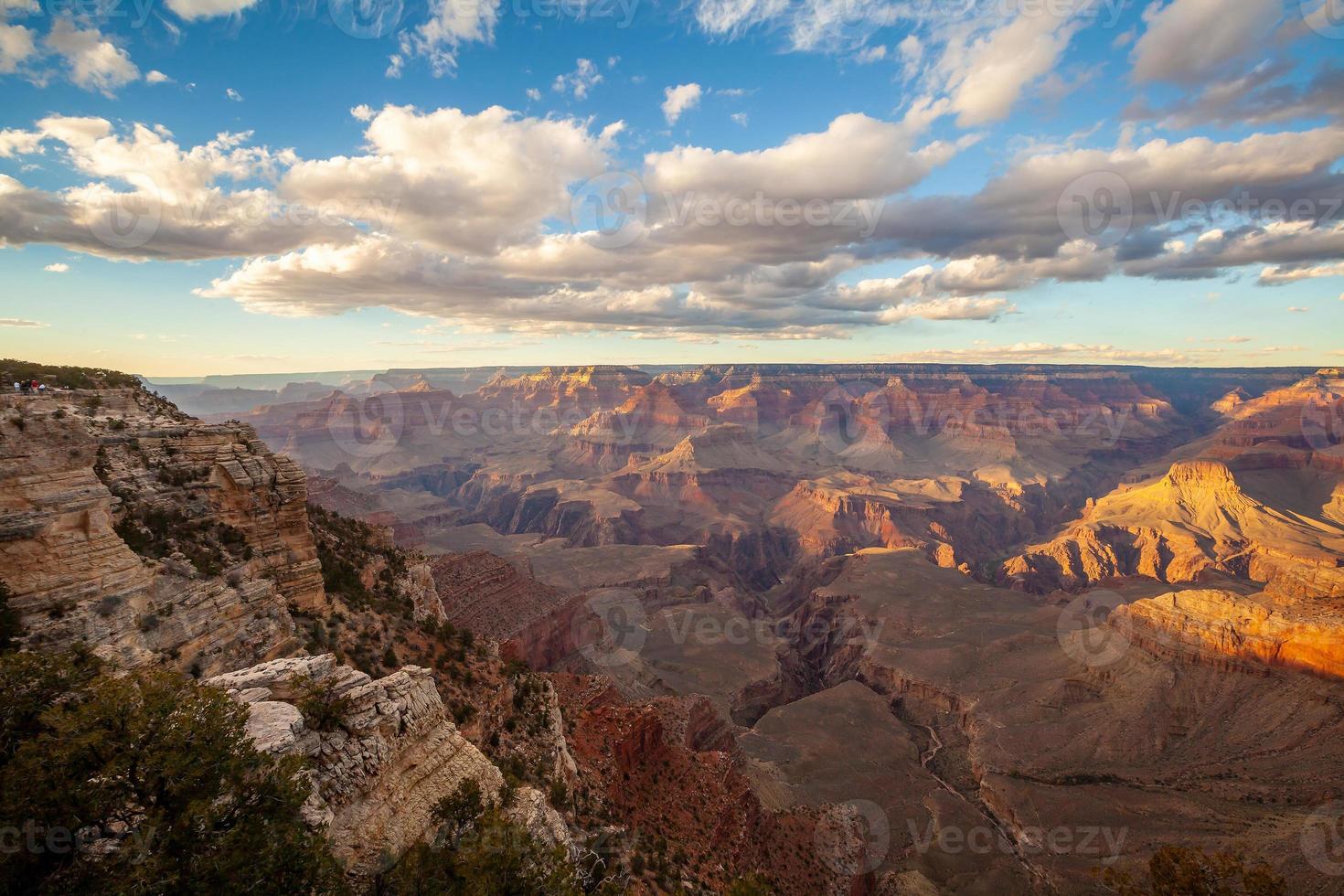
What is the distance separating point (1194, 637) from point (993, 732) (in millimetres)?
22459

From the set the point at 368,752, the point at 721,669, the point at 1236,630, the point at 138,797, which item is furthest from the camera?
the point at 721,669

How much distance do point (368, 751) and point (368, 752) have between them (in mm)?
22

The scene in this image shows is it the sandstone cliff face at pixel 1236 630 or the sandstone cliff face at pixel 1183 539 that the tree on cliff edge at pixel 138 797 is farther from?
the sandstone cliff face at pixel 1183 539

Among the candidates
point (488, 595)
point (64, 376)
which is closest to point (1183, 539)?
point (488, 595)

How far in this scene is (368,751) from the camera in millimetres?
13219

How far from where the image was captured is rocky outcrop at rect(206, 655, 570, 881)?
12.0 meters

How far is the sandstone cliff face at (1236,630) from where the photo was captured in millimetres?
49125

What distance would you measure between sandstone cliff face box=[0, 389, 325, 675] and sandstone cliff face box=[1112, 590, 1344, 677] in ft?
245

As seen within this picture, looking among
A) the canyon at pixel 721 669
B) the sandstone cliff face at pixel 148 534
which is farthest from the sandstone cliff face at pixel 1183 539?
the sandstone cliff face at pixel 148 534

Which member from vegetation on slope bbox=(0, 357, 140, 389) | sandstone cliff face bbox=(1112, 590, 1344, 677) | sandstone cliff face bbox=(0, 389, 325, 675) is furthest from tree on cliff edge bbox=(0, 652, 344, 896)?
sandstone cliff face bbox=(1112, 590, 1344, 677)

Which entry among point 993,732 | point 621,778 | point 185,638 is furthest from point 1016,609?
point 185,638

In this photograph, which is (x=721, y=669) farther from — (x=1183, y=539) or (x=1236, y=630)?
(x=1183, y=539)

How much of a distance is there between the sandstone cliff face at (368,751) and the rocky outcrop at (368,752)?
20 millimetres

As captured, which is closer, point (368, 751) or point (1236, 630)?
point (368, 751)
